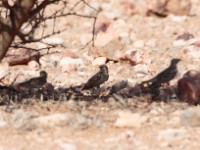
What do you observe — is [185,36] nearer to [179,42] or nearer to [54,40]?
[179,42]

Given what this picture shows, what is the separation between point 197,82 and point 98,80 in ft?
2.97

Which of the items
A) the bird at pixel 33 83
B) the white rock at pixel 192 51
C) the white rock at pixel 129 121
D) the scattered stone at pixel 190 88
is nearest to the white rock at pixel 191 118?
the white rock at pixel 129 121

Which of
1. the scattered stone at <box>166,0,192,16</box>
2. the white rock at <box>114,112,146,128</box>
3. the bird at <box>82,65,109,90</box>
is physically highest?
the scattered stone at <box>166,0,192,16</box>

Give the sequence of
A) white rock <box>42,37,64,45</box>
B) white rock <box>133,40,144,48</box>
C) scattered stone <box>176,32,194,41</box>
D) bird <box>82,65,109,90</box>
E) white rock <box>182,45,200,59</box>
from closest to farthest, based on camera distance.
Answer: bird <box>82,65,109,90</box>
white rock <box>182,45,200,59</box>
white rock <box>133,40,144,48</box>
scattered stone <box>176,32,194,41</box>
white rock <box>42,37,64,45</box>

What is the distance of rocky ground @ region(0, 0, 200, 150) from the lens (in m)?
3.98

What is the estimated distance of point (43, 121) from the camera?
420 cm

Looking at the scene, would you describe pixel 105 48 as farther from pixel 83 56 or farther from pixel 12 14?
pixel 12 14

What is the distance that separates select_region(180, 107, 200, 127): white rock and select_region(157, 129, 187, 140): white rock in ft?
0.39

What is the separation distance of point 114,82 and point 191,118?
198cm

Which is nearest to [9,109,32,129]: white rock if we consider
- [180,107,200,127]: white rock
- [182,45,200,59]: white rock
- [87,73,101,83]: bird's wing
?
[180,107,200,127]: white rock

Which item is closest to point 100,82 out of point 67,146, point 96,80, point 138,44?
point 96,80

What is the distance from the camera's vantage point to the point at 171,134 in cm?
399

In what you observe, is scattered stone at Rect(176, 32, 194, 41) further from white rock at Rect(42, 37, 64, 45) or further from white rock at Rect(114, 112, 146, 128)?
white rock at Rect(114, 112, 146, 128)

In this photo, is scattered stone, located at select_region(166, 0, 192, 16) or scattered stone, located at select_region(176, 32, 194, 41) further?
scattered stone, located at select_region(166, 0, 192, 16)
